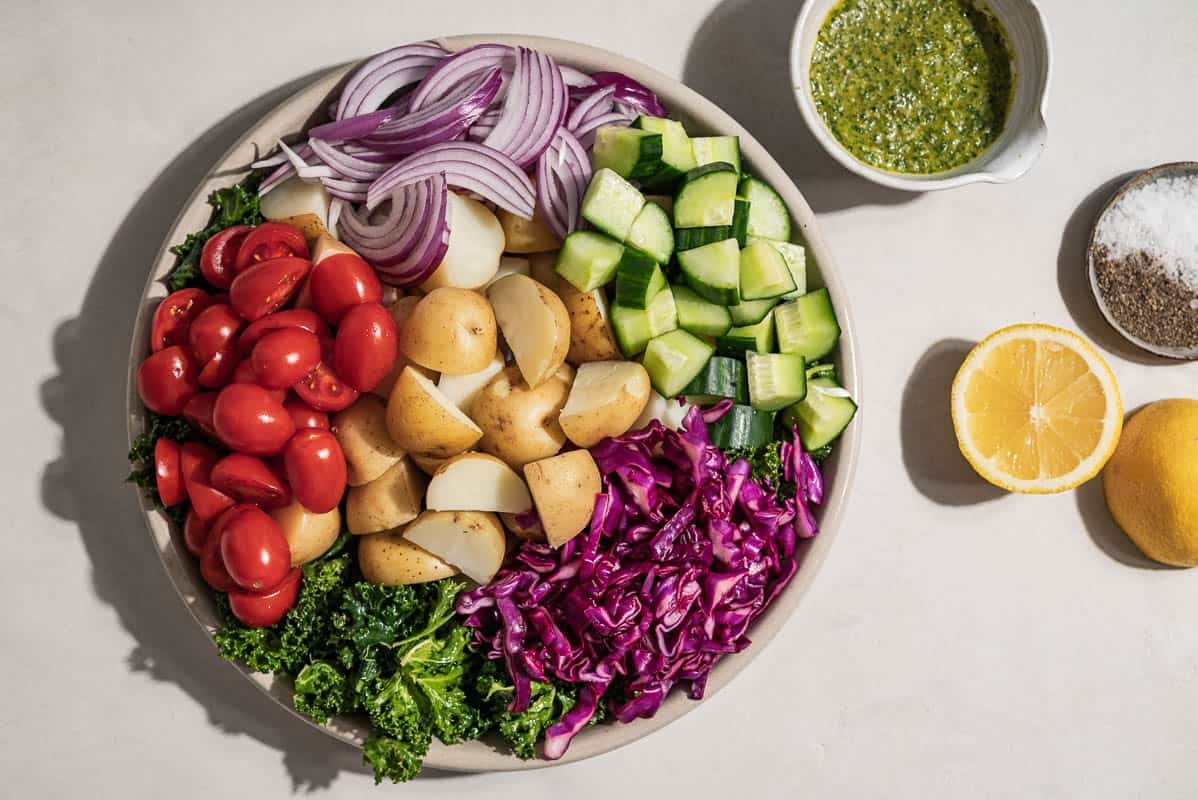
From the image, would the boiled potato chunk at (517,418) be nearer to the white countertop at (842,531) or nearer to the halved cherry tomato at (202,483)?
the halved cherry tomato at (202,483)

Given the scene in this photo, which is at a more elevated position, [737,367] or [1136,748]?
[737,367]

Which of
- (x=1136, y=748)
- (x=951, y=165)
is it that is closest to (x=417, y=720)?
(x=951, y=165)

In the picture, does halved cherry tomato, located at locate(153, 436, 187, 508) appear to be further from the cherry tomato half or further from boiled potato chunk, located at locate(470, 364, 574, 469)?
boiled potato chunk, located at locate(470, 364, 574, 469)

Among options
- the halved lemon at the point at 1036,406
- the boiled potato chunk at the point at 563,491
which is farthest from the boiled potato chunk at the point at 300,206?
the halved lemon at the point at 1036,406

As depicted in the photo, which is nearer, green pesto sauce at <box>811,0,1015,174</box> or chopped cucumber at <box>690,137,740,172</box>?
chopped cucumber at <box>690,137,740,172</box>

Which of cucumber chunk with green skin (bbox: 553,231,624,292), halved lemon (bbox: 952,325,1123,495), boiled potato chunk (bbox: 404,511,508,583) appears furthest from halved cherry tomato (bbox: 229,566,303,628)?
halved lemon (bbox: 952,325,1123,495)

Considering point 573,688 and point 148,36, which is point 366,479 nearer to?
point 573,688

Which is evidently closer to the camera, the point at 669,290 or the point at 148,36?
the point at 669,290
